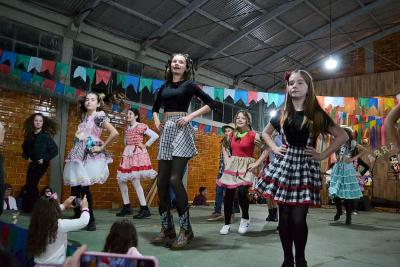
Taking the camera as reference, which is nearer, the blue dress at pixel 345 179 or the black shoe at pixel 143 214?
the black shoe at pixel 143 214

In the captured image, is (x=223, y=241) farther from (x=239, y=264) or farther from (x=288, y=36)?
(x=288, y=36)

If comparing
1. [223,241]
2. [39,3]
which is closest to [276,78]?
[39,3]

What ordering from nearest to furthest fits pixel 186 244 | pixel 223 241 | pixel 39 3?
1. pixel 186 244
2. pixel 223 241
3. pixel 39 3

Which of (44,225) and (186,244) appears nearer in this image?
(44,225)

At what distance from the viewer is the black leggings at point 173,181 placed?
122 inches

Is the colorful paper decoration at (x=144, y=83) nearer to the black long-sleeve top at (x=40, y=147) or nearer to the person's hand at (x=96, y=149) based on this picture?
the black long-sleeve top at (x=40, y=147)

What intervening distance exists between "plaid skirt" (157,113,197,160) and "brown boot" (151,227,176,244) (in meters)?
0.66

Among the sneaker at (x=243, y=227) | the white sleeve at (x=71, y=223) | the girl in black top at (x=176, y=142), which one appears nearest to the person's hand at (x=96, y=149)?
the girl in black top at (x=176, y=142)

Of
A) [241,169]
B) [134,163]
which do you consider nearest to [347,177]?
[241,169]

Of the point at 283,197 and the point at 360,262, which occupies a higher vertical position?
the point at 283,197

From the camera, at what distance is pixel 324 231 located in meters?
4.43

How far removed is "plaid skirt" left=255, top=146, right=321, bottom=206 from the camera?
228 cm

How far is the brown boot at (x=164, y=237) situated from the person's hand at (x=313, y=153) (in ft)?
5.00

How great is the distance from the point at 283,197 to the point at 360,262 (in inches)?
36.5
